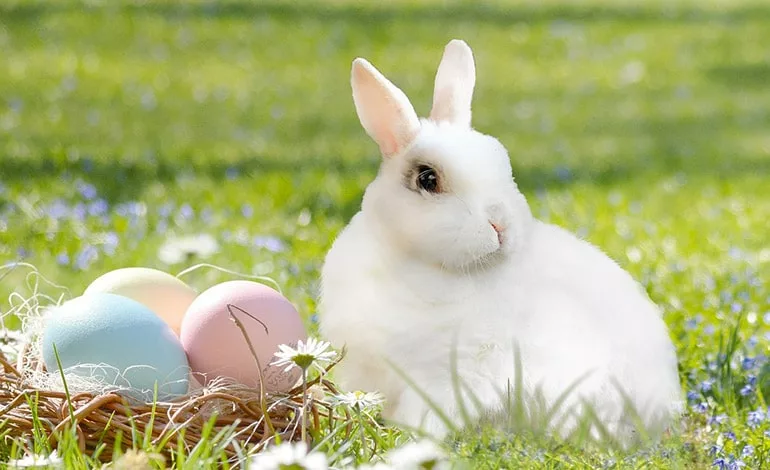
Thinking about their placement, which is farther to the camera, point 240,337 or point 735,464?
point 240,337

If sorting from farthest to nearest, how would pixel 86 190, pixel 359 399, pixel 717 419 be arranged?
pixel 86 190 → pixel 717 419 → pixel 359 399

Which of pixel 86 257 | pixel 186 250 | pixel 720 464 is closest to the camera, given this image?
pixel 720 464

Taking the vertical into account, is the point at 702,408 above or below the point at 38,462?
above

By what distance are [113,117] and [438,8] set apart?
221 inches

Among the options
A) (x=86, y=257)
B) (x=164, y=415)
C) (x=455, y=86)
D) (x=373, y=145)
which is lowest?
(x=164, y=415)

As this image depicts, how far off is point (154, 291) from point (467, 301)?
2.98 feet

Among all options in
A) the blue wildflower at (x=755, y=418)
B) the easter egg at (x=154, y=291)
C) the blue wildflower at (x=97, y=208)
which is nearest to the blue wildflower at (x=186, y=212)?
the blue wildflower at (x=97, y=208)

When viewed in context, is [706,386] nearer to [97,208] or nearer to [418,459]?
[418,459]

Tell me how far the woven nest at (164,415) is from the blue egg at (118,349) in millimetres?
69

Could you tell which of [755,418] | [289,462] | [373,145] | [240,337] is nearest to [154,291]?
[240,337]

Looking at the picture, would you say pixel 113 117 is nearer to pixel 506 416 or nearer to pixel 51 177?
pixel 51 177

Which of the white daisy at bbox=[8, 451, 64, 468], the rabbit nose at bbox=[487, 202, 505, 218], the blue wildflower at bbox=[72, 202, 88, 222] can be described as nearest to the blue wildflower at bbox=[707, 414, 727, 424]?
the rabbit nose at bbox=[487, 202, 505, 218]

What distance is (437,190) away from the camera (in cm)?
288

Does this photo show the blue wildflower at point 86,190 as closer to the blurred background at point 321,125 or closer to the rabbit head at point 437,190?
the blurred background at point 321,125
